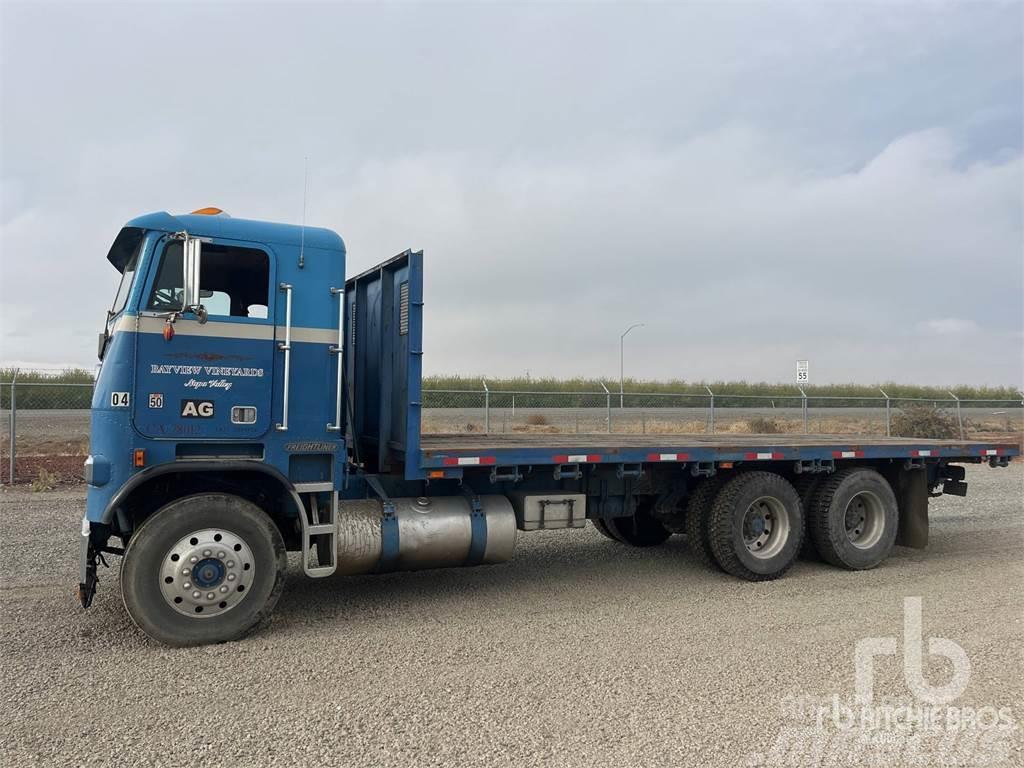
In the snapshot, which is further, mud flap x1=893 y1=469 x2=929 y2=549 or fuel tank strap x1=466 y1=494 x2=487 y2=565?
mud flap x1=893 y1=469 x2=929 y2=549

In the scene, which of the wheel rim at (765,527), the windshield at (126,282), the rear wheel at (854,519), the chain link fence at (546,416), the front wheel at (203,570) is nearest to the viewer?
the front wheel at (203,570)

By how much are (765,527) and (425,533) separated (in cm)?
359

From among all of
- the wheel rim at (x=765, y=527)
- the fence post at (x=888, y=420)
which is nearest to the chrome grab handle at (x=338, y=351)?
the wheel rim at (x=765, y=527)

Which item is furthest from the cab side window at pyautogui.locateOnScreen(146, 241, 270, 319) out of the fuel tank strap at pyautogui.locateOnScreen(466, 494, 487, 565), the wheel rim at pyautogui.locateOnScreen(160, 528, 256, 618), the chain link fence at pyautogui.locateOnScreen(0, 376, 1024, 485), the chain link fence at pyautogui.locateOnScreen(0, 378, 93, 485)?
the chain link fence at pyautogui.locateOnScreen(0, 378, 93, 485)

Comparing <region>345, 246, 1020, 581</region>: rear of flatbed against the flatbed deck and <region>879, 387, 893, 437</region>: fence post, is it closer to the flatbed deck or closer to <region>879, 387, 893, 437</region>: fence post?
the flatbed deck

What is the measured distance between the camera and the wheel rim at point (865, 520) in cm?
804

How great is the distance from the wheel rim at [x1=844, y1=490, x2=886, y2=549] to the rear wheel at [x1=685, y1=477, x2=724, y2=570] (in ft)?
5.39

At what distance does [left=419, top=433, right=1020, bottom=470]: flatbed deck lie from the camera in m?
6.26

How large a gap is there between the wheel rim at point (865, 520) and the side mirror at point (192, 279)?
672 centimetres

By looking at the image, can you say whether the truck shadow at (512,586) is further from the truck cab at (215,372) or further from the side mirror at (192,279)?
the side mirror at (192,279)

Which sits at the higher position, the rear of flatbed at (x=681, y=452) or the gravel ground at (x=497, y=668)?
the rear of flatbed at (x=681, y=452)

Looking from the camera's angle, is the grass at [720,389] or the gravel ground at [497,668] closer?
the gravel ground at [497,668]

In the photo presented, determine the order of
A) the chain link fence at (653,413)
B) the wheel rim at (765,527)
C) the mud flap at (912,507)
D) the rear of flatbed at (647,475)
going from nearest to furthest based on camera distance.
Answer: the rear of flatbed at (647,475) → the wheel rim at (765,527) → the mud flap at (912,507) → the chain link fence at (653,413)

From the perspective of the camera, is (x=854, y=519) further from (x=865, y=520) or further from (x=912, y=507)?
(x=912, y=507)
